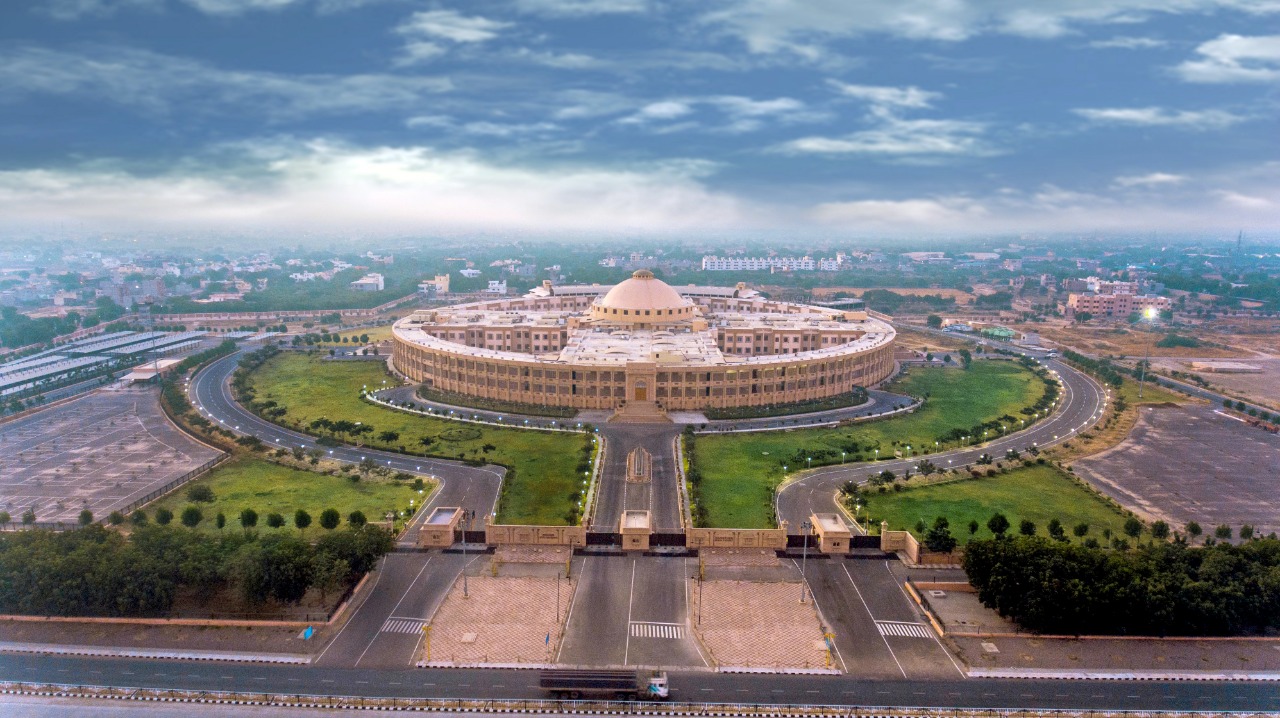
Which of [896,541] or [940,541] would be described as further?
[896,541]

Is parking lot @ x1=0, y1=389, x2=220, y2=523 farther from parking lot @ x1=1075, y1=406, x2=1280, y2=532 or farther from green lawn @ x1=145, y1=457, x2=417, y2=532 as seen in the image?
parking lot @ x1=1075, y1=406, x2=1280, y2=532

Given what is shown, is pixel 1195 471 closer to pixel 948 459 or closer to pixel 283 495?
pixel 948 459

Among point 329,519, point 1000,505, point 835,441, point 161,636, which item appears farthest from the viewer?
point 835,441

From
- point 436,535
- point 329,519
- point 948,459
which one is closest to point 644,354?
point 948,459

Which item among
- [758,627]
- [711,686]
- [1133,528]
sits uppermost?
[1133,528]

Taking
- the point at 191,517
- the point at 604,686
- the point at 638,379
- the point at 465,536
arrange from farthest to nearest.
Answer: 1. the point at 638,379
2. the point at 191,517
3. the point at 465,536
4. the point at 604,686

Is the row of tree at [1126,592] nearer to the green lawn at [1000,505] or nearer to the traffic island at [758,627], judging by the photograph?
the green lawn at [1000,505]
